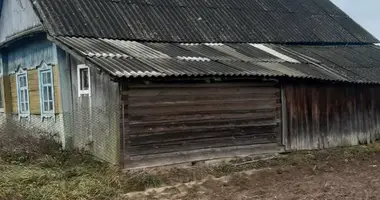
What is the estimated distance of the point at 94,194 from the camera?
7180 millimetres

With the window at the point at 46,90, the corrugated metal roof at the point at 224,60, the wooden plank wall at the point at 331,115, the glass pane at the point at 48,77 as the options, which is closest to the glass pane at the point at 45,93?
the window at the point at 46,90

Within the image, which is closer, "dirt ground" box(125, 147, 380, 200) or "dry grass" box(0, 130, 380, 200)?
"dry grass" box(0, 130, 380, 200)

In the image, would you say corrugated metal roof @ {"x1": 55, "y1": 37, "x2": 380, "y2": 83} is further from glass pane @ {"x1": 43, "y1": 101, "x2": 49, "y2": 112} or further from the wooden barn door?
glass pane @ {"x1": 43, "y1": 101, "x2": 49, "y2": 112}

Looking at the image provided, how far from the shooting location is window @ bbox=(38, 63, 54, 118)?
11164mm

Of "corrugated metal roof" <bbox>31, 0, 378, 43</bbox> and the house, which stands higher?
"corrugated metal roof" <bbox>31, 0, 378, 43</bbox>

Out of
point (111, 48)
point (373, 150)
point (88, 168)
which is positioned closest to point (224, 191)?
point (88, 168)

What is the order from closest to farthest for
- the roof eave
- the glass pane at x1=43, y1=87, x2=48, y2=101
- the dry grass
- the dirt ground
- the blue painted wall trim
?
Answer: the dry grass, the dirt ground, the roof eave, the blue painted wall trim, the glass pane at x1=43, y1=87, x2=48, y2=101

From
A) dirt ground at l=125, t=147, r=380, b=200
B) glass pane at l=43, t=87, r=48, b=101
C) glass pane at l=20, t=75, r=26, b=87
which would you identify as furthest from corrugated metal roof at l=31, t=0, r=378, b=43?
dirt ground at l=125, t=147, r=380, b=200

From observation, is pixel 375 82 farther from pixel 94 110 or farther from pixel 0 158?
pixel 0 158

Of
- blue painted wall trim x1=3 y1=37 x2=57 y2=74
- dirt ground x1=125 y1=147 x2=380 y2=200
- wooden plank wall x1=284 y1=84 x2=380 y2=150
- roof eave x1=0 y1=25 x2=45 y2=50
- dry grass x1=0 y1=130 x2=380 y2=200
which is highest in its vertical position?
roof eave x1=0 y1=25 x2=45 y2=50

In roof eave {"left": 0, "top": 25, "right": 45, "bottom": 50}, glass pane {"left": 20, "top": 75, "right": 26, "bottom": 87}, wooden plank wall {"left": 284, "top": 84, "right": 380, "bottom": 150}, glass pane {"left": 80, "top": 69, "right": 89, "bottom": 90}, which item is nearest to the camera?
glass pane {"left": 80, "top": 69, "right": 89, "bottom": 90}

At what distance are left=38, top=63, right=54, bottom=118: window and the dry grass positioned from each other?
124 centimetres

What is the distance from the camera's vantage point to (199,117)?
969 cm

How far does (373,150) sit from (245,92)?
3.91 meters
